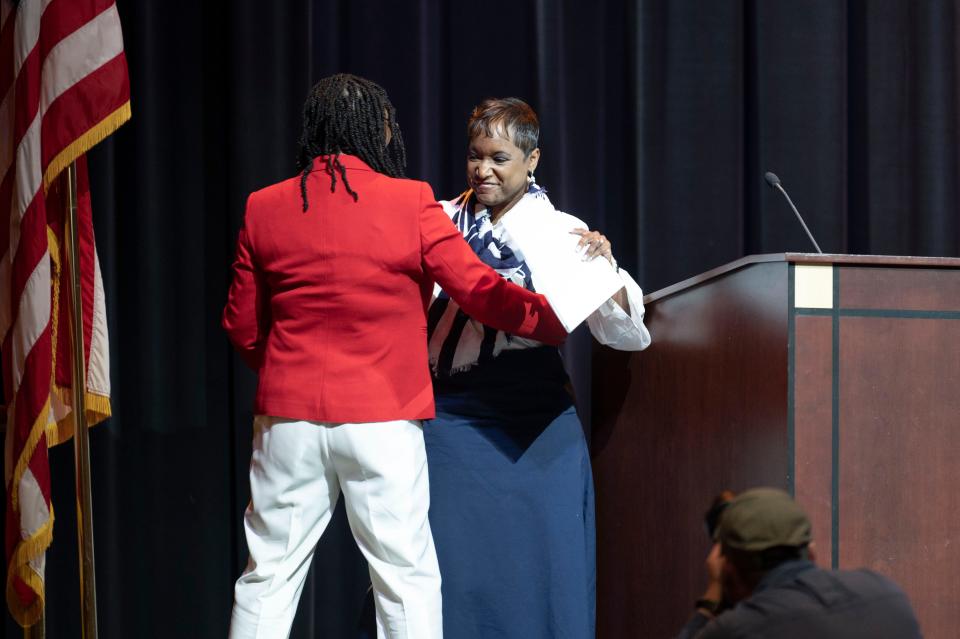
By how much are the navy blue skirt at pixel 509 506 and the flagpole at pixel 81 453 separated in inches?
37.8

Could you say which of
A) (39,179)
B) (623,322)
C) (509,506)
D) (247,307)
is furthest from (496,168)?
(39,179)

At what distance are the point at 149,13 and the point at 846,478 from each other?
2.56m

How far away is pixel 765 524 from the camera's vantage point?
4.58 feet

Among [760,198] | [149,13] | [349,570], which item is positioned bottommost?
[349,570]

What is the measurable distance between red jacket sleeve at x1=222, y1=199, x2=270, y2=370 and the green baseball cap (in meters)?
1.34

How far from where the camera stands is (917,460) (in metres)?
2.21

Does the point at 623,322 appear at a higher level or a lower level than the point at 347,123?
lower

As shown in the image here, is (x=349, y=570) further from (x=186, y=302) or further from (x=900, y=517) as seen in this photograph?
(x=900, y=517)

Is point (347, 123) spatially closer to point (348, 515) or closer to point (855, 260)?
point (348, 515)

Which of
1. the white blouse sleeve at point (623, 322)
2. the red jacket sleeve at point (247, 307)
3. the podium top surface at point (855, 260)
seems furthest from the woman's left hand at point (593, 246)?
the red jacket sleeve at point (247, 307)

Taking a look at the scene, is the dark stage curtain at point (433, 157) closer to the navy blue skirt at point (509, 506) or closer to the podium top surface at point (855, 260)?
the navy blue skirt at point (509, 506)

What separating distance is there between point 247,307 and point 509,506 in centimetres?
76

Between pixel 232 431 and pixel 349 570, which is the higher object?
pixel 232 431

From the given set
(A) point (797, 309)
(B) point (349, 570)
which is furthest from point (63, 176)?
(A) point (797, 309)
